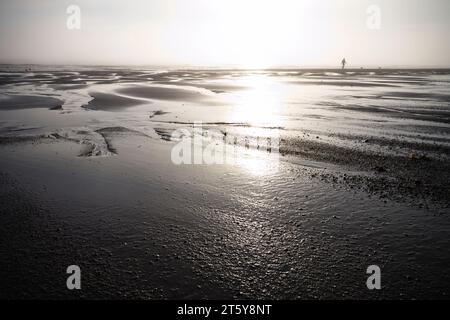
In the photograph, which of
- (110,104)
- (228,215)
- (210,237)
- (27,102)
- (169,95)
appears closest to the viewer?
(210,237)

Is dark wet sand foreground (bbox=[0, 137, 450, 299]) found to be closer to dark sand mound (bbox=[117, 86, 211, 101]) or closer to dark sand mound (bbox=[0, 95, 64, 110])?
dark sand mound (bbox=[0, 95, 64, 110])

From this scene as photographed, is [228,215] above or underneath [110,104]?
underneath

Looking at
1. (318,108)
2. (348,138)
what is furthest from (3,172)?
(318,108)

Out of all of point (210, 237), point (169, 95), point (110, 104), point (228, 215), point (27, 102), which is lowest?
point (210, 237)

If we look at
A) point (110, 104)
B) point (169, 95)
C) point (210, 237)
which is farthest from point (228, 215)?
point (169, 95)

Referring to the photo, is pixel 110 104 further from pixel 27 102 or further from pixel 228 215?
pixel 228 215

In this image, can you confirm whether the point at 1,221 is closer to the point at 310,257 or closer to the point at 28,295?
the point at 28,295

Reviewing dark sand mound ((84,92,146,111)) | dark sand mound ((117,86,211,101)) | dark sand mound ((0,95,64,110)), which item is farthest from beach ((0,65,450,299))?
dark sand mound ((117,86,211,101))
